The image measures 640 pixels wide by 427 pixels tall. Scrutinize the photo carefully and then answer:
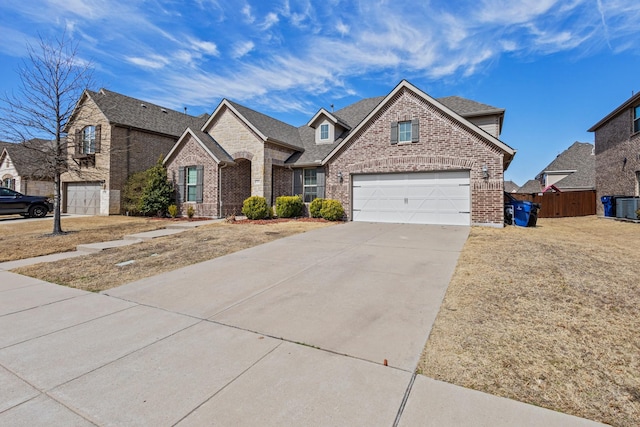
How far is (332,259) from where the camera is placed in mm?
6918

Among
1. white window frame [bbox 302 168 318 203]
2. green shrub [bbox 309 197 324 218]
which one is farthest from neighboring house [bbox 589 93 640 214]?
white window frame [bbox 302 168 318 203]

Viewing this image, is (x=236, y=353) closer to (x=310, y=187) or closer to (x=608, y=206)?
(x=310, y=187)

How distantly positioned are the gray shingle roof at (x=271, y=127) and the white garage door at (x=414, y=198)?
6.28 m

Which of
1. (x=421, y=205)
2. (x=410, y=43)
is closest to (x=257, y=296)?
(x=421, y=205)

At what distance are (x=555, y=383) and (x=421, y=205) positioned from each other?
37.7 feet

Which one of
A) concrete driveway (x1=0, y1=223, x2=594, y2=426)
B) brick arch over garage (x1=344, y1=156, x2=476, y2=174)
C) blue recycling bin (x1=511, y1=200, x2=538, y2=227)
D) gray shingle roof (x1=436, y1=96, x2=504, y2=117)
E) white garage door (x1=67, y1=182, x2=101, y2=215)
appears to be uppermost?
gray shingle roof (x1=436, y1=96, x2=504, y2=117)

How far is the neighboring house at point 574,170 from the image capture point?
99.9 feet

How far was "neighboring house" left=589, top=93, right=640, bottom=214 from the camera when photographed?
52.6 feet

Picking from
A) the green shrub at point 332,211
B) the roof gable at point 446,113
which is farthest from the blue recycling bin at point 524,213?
the green shrub at point 332,211

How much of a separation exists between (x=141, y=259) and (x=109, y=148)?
56.8ft

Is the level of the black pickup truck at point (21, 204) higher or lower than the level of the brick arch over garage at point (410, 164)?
lower

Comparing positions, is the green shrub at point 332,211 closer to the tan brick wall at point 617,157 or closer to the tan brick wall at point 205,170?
the tan brick wall at point 205,170

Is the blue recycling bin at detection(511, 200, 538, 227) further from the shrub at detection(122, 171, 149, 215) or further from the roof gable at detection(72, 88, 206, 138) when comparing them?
the roof gable at detection(72, 88, 206, 138)

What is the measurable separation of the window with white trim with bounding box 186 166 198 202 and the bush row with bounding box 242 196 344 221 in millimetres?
4210
